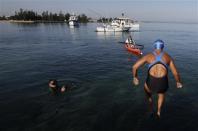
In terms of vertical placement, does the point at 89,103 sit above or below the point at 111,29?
below

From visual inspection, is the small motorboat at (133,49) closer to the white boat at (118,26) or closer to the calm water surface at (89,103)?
the calm water surface at (89,103)

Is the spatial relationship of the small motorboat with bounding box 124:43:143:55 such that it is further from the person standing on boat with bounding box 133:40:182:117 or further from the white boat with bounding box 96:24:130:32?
the white boat with bounding box 96:24:130:32

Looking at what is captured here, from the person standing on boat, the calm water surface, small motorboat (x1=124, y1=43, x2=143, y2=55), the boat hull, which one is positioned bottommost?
the calm water surface

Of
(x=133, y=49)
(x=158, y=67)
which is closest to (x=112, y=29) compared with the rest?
(x=133, y=49)

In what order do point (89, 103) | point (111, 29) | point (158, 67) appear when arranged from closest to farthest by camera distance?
point (158, 67)
point (89, 103)
point (111, 29)

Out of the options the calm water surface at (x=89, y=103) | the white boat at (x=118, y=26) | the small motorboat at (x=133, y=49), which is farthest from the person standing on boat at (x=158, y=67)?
the white boat at (x=118, y=26)

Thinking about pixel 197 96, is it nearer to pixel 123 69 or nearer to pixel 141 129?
pixel 141 129

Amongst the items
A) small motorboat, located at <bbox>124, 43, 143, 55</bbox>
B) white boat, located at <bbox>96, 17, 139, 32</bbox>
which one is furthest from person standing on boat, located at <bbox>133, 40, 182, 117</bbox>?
white boat, located at <bbox>96, 17, 139, 32</bbox>

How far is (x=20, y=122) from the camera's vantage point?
13.0 meters

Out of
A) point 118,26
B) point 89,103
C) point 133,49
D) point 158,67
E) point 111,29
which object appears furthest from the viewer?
point 118,26

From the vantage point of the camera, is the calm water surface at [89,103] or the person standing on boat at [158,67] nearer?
the person standing on boat at [158,67]

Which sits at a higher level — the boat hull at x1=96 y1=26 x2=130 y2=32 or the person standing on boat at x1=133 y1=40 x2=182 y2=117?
the boat hull at x1=96 y1=26 x2=130 y2=32

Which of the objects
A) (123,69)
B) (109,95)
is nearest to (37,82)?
(109,95)

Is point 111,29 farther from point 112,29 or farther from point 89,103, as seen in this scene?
point 89,103
